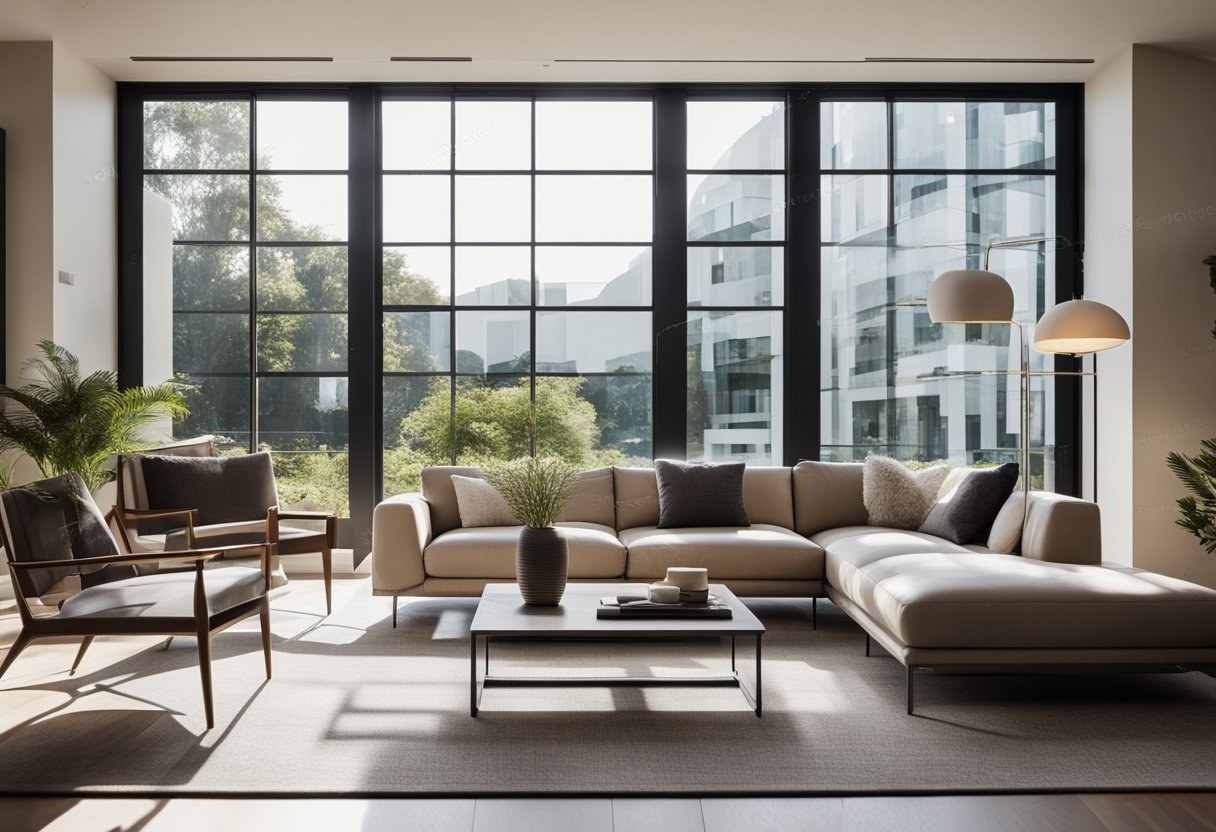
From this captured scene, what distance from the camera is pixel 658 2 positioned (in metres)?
5.14

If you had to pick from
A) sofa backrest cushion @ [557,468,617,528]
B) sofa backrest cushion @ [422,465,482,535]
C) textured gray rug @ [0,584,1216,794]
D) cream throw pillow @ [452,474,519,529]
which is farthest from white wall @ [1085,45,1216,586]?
sofa backrest cushion @ [422,465,482,535]

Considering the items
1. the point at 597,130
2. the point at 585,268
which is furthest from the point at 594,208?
the point at 597,130

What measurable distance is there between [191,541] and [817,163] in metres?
4.84

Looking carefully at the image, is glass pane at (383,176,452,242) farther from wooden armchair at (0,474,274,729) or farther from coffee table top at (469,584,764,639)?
coffee table top at (469,584,764,639)

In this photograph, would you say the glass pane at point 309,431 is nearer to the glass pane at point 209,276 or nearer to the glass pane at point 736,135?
the glass pane at point 209,276

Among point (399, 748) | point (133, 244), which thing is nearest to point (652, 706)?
point (399, 748)

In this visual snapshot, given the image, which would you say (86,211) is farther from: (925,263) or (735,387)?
(925,263)

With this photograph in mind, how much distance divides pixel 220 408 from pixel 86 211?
5.17ft

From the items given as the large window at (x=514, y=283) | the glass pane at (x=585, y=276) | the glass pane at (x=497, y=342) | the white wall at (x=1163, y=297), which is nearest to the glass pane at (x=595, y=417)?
the large window at (x=514, y=283)

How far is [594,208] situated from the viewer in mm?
6508

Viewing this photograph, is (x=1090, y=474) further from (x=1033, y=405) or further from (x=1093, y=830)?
(x=1093, y=830)

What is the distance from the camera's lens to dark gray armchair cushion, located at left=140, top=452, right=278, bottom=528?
5199 millimetres

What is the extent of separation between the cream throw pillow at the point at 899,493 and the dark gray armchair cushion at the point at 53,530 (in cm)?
402

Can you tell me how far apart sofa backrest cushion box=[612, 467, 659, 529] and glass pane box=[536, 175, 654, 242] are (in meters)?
1.88
